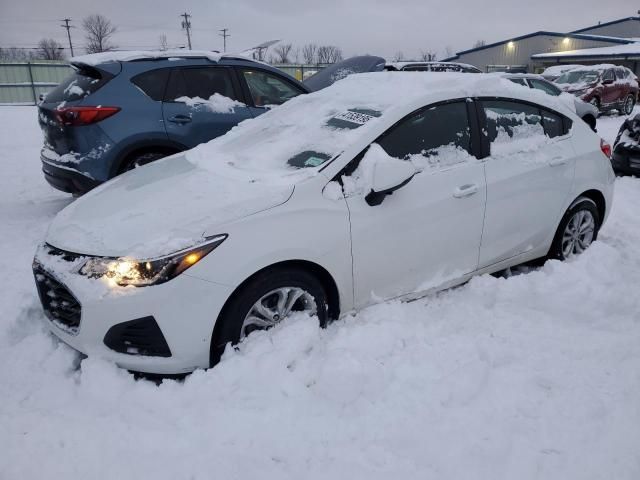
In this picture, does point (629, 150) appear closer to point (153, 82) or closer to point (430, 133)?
point (430, 133)

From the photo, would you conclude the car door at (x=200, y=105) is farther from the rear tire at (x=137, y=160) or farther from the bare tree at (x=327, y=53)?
the bare tree at (x=327, y=53)

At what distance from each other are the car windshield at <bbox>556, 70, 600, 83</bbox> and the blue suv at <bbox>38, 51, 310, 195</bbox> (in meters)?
14.5

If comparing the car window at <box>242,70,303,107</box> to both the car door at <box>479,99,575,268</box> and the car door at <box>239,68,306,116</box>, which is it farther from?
the car door at <box>479,99,575,268</box>

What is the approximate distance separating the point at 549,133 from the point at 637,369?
1974 millimetres

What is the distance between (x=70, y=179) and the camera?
194 inches

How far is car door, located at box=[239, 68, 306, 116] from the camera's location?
19.2 ft

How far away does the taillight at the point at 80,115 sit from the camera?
4.87 m

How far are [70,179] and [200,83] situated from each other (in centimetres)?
175

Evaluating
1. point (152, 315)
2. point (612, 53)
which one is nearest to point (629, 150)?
point (152, 315)

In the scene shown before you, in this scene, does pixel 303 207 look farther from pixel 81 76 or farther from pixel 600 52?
pixel 600 52

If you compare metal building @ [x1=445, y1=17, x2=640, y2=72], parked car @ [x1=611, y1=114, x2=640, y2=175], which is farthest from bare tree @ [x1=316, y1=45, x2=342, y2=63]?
parked car @ [x1=611, y1=114, x2=640, y2=175]

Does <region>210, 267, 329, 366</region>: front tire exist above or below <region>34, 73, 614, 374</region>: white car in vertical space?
below

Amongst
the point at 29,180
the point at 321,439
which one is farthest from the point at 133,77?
the point at 321,439

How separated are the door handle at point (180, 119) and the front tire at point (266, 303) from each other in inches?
126
